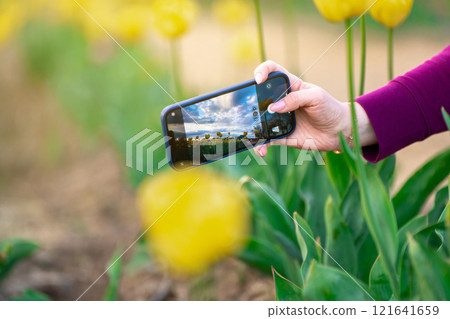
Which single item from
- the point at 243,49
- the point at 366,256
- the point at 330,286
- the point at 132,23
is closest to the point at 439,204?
the point at 366,256

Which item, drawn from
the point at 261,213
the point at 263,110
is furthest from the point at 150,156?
the point at 263,110

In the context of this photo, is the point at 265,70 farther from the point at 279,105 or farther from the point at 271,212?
the point at 271,212

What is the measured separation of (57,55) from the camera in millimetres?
2809

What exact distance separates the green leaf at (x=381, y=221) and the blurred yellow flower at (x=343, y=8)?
22 cm

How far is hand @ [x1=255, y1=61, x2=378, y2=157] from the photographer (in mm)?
793

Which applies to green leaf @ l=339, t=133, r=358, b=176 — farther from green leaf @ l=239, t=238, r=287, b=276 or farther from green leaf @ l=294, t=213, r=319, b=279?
green leaf @ l=239, t=238, r=287, b=276

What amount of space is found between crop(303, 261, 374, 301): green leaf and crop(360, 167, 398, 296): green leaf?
0.05 metres

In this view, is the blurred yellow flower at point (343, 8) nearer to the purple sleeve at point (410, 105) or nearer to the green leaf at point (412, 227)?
the purple sleeve at point (410, 105)

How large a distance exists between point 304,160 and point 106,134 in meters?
1.63

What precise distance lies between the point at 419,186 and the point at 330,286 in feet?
1.04

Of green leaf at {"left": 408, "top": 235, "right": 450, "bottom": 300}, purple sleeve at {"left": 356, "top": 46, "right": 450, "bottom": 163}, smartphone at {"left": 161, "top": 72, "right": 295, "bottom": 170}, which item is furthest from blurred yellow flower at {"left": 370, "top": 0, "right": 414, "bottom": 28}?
green leaf at {"left": 408, "top": 235, "right": 450, "bottom": 300}

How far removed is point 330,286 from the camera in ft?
2.23

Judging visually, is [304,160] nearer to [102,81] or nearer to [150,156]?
[150,156]

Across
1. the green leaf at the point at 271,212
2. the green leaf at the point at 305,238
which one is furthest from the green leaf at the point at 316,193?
the green leaf at the point at 305,238
